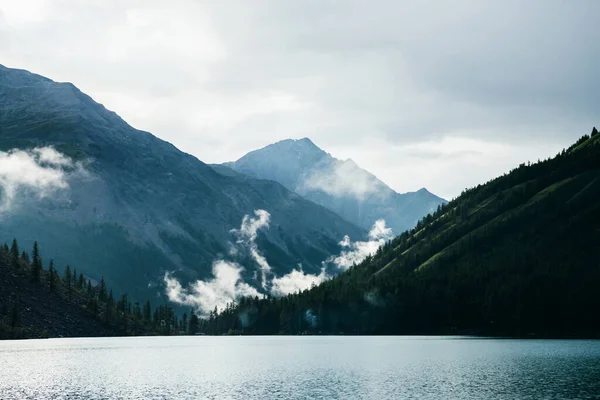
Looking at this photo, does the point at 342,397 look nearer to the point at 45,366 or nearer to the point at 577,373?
the point at 577,373

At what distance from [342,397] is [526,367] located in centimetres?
5806

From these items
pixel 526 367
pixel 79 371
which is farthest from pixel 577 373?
pixel 79 371

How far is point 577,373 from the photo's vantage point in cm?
11750

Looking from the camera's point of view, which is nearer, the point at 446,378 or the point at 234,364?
the point at 446,378

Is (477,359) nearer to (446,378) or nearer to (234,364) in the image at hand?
(446,378)

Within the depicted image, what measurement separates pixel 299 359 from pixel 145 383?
220ft

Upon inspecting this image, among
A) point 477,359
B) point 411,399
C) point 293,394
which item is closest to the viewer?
point 411,399

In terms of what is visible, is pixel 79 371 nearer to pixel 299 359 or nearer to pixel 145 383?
pixel 145 383

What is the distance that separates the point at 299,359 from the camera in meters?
175

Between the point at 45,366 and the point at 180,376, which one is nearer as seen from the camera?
the point at 180,376

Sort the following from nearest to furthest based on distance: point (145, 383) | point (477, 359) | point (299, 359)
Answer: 1. point (145, 383)
2. point (477, 359)
3. point (299, 359)

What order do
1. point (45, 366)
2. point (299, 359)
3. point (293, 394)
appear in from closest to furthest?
point (293, 394)
point (45, 366)
point (299, 359)

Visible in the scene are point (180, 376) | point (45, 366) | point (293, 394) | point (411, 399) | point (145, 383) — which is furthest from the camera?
point (45, 366)

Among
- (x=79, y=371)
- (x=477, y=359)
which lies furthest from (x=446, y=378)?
(x=79, y=371)
